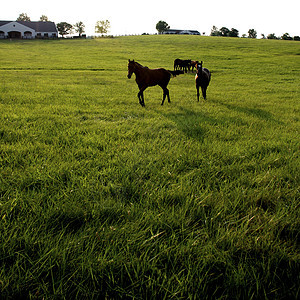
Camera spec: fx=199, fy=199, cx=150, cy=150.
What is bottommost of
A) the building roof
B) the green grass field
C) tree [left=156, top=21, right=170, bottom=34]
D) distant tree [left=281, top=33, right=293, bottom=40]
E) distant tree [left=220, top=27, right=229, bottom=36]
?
the green grass field

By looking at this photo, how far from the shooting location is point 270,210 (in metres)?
2.27

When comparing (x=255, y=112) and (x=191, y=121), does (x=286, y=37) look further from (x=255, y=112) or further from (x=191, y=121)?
(x=191, y=121)

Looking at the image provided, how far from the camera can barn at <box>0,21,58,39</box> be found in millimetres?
75688

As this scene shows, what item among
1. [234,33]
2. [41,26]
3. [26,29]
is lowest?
[26,29]

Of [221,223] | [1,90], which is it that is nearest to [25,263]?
[221,223]

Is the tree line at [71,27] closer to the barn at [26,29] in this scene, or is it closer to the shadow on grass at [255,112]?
the barn at [26,29]

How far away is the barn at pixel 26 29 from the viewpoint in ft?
248

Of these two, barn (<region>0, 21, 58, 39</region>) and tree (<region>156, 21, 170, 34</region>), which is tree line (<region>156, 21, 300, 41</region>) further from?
barn (<region>0, 21, 58, 39</region>)

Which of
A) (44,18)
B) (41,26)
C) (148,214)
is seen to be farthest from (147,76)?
(44,18)

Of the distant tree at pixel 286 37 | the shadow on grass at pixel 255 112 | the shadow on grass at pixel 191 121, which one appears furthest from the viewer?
the distant tree at pixel 286 37

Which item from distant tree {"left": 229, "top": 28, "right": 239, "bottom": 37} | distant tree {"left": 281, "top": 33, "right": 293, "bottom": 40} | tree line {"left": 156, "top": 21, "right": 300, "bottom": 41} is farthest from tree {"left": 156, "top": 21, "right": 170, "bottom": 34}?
distant tree {"left": 281, "top": 33, "right": 293, "bottom": 40}

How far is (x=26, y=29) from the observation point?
78.1m

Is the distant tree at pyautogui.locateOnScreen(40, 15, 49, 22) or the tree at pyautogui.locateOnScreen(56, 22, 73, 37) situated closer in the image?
the tree at pyautogui.locateOnScreen(56, 22, 73, 37)

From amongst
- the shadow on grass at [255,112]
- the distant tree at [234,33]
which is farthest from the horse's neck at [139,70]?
the distant tree at [234,33]
